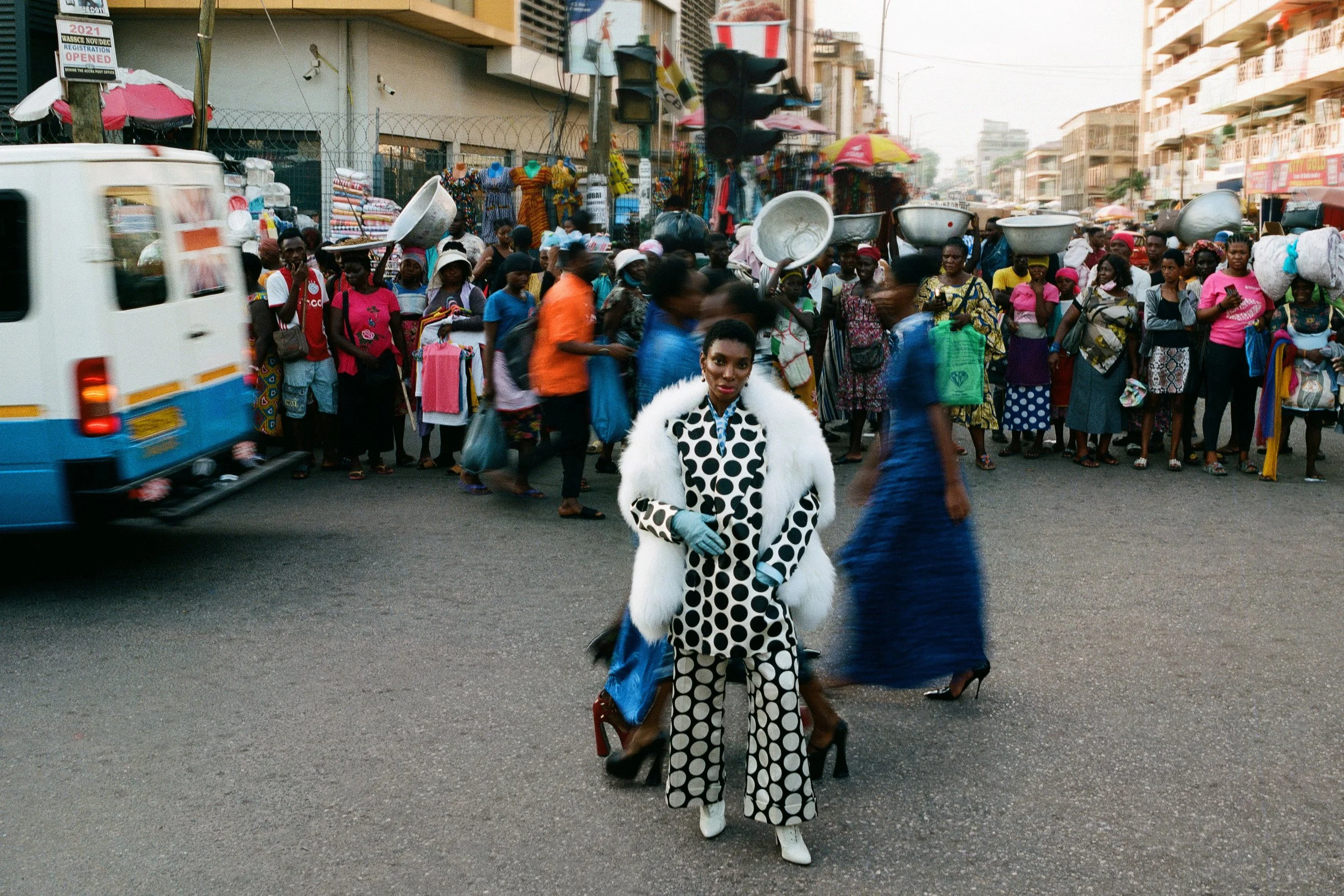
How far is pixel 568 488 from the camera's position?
27.6 ft

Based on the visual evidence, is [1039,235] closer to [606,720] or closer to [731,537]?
[606,720]

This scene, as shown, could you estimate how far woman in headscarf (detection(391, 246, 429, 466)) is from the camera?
10088 millimetres

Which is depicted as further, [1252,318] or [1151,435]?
[1151,435]

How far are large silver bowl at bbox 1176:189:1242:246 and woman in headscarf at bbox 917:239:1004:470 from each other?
17.5 ft

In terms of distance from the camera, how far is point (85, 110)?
927 cm

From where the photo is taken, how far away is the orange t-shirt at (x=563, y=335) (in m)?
7.83

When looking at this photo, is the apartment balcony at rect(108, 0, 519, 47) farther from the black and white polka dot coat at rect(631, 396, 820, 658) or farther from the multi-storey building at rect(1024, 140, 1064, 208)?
the multi-storey building at rect(1024, 140, 1064, 208)

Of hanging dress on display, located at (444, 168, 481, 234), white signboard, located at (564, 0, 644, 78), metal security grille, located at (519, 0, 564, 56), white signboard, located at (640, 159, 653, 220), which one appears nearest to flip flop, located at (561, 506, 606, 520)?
white signboard, located at (564, 0, 644, 78)

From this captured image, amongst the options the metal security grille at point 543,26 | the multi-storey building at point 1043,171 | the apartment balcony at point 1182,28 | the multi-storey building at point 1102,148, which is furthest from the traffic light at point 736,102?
the multi-storey building at point 1043,171

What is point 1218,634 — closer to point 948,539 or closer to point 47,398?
point 948,539

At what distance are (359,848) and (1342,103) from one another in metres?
44.6

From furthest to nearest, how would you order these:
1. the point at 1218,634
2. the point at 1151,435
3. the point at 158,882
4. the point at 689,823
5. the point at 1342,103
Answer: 1. the point at 1342,103
2. the point at 1151,435
3. the point at 1218,634
4. the point at 689,823
5. the point at 158,882

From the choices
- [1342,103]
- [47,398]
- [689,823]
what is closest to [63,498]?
[47,398]

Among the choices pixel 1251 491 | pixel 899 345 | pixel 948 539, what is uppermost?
pixel 899 345
